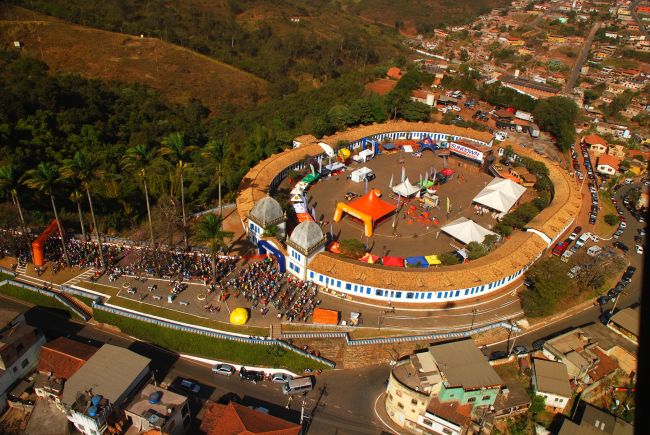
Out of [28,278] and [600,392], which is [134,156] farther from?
[600,392]

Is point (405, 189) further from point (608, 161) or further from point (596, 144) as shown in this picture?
point (596, 144)

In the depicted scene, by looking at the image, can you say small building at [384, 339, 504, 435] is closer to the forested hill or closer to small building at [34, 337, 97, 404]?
small building at [34, 337, 97, 404]

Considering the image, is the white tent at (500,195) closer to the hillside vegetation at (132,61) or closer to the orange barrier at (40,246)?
the orange barrier at (40,246)

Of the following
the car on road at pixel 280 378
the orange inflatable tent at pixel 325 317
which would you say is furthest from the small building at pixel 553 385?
the car on road at pixel 280 378

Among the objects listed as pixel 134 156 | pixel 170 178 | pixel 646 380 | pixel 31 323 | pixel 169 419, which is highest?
pixel 646 380

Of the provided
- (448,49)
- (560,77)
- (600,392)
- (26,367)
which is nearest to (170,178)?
(26,367)
